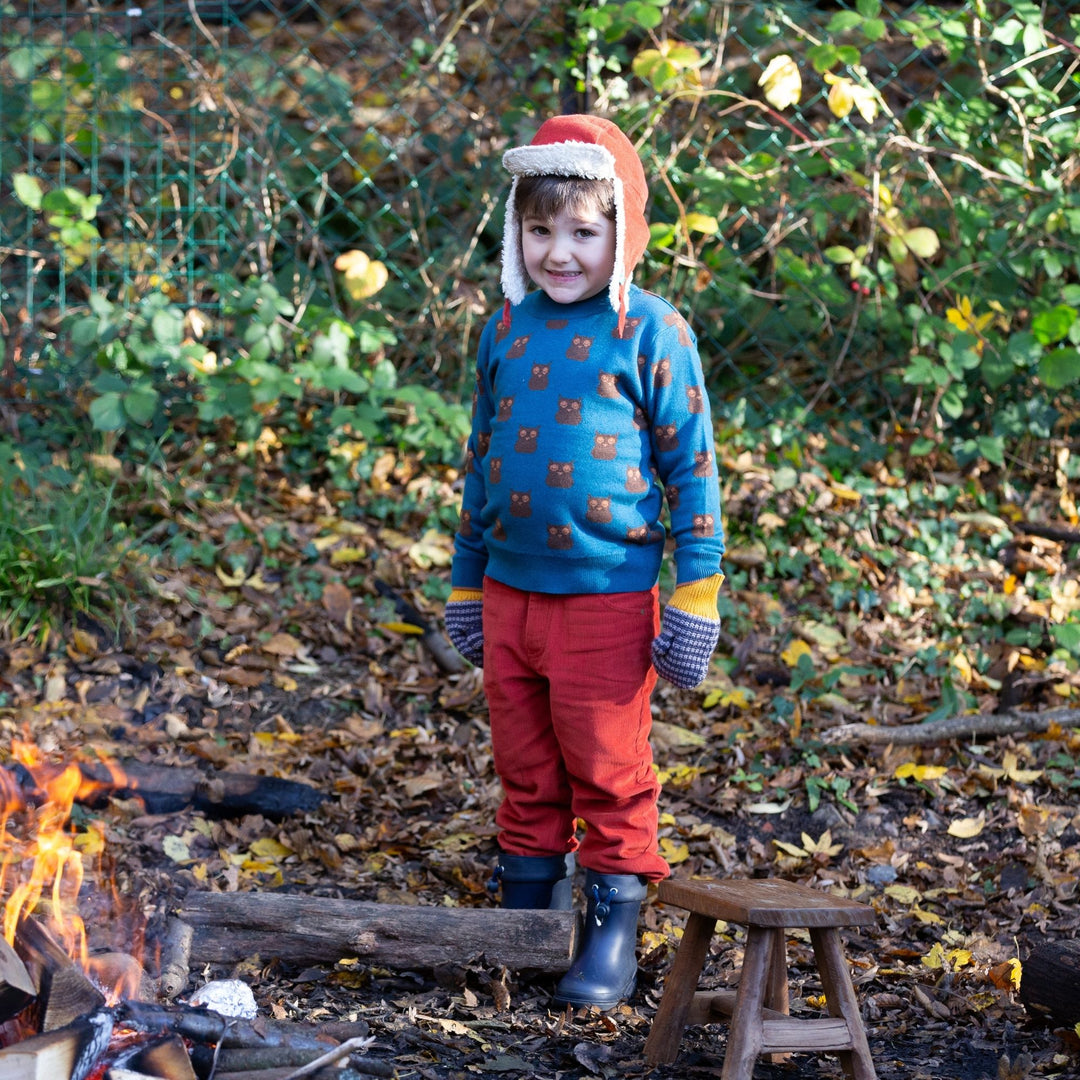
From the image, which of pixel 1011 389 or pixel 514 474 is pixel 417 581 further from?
pixel 1011 389

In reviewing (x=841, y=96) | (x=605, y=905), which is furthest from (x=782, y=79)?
(x=605, y=905)

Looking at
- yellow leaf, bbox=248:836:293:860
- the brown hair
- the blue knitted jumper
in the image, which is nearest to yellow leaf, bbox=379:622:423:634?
yellow leaf, bbox=248:836:293:860

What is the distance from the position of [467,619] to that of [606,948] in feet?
2.73

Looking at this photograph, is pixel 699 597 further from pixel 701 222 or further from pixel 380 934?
pixel 701 222

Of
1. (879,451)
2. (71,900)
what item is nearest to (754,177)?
(879,451)

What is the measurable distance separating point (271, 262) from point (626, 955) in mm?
3908

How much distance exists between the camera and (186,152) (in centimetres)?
573

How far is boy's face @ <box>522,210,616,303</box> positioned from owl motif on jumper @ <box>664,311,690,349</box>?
16cm

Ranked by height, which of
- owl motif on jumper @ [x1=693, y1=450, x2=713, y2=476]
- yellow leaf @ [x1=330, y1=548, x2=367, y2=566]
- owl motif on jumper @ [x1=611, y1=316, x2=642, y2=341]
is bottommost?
yellow leaf @ [x1=330, y1=548, x2=367, y2=566]

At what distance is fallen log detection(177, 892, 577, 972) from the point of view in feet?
9.33

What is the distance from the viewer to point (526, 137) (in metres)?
4.82

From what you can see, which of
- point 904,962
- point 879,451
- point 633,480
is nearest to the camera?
point 633,480

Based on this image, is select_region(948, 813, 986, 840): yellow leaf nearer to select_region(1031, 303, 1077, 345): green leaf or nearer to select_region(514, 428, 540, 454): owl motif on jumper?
select_region(514, 428, 540, 454): owl motif on jumper

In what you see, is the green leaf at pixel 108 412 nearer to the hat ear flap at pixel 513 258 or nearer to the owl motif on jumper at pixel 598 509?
the hat ear flap at pixel 513 258
